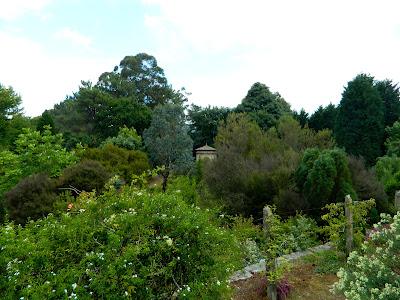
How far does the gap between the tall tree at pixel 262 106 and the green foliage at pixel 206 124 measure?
6.40 ft

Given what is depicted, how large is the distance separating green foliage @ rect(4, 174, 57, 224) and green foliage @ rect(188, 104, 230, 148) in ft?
59.7

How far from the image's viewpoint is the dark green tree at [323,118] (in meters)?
22.4

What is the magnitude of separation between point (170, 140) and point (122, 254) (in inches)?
813

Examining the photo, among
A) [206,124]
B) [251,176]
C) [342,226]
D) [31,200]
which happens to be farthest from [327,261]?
[206,124]

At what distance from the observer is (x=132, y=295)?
2701 millimetres

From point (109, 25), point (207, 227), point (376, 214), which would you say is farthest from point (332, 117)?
point (207, 227)

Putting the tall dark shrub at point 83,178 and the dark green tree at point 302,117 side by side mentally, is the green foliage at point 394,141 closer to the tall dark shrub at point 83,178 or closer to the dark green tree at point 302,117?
the dark green tree at point 302,117

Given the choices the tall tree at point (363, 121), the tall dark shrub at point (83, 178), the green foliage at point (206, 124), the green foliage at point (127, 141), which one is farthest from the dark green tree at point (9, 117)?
the tall tree at point (363, 121)

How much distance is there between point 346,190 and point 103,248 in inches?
271

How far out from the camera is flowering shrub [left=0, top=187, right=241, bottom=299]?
2533 mm

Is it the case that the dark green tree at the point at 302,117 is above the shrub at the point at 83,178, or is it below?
above

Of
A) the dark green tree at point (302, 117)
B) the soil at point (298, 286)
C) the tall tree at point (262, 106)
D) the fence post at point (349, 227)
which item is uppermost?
the tall tree at point (262, 106)

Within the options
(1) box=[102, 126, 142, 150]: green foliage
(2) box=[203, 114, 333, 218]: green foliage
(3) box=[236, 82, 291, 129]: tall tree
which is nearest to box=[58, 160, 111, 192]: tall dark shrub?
(2) box=[203, 114, 333, 218]: green foliage

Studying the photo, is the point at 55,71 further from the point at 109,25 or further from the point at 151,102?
the point at 151,102
